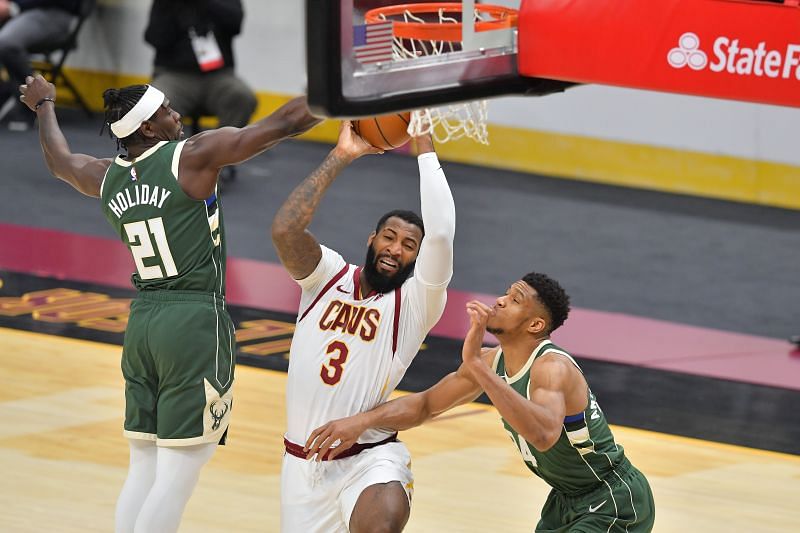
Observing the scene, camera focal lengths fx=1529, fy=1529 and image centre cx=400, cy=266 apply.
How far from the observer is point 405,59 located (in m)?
4.43

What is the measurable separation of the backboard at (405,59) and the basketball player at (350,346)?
36.1 inches

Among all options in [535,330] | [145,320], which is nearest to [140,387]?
[145,320]

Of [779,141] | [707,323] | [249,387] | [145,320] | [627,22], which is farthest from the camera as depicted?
[779,141]

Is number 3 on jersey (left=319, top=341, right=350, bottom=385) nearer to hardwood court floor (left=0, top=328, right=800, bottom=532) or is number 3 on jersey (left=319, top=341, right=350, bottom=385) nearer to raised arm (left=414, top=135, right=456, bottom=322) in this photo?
raised arm (left=414, top=135, right=456, bottom=322)

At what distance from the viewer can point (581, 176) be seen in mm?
13867

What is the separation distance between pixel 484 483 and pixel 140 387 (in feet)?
7.65

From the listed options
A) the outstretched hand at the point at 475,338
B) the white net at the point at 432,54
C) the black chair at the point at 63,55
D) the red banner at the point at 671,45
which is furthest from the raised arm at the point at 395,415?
the black chair at the point at 63,55

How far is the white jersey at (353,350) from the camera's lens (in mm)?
5613

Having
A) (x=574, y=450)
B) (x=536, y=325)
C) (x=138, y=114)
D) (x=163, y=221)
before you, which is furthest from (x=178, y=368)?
(x=574, y=450)

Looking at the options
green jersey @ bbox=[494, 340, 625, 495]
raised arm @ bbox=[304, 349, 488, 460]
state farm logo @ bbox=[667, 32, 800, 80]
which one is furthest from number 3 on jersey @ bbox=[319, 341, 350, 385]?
state farm logo @ bbox=[667, 32, 800, 80]

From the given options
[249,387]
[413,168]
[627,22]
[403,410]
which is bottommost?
[413,168]

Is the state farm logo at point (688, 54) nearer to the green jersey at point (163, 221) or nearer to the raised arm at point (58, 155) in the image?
the green jersey at point (163, 221)

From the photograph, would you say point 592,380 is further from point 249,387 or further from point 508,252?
point 508,252

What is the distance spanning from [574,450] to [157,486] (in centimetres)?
148
